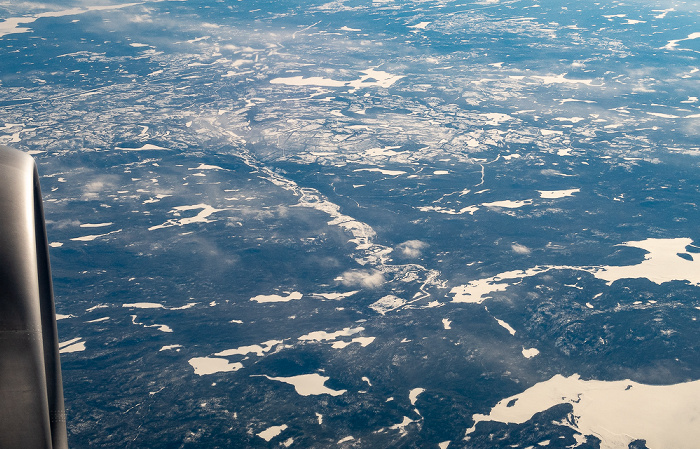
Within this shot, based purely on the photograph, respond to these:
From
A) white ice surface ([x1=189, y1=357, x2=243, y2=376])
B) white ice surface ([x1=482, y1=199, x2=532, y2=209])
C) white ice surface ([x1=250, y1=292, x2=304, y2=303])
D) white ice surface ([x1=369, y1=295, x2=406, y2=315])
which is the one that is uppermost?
white ice surface ([x1=189, y1=357, x2=243, y2=376])

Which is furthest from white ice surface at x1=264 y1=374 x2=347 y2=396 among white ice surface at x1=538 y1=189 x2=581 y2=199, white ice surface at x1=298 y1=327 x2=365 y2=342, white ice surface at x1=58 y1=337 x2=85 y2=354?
white ice surface at x1=538 y1=189 x2=581 y2=199

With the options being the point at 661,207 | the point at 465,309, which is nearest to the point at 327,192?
the point at 465,309

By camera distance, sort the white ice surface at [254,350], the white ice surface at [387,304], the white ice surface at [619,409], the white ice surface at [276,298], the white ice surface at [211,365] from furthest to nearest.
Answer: the white ice surface at [276,298], the white ice surface at [387,304], the white ice surface at [254,350], the white ice surface at [211,365], the white ice surface at [619,409]

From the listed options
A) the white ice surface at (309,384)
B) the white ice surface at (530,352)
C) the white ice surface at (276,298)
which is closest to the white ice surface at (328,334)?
the white ice surface at (309,384)

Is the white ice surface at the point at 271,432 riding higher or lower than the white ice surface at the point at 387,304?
lower

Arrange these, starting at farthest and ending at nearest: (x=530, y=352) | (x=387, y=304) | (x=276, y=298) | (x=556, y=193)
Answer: (x=556, y=193) < (x=276, y=298) < (x=387, y=304) < (x=530, y=352)

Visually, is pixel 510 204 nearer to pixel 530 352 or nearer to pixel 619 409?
pixel 530 352

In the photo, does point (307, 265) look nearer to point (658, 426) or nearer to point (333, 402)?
point (333, 402)

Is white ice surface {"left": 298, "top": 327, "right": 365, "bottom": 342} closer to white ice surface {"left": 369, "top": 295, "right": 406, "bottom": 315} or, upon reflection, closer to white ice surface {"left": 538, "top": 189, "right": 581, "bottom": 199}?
white ice surface {"left": 369, "top": 295, "right": 406, "bottom": 315}

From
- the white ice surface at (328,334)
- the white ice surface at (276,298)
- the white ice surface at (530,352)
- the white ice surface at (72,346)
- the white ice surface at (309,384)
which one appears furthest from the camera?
the white ice surface at (276,298)

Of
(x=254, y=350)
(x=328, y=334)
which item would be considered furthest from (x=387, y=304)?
(x=254, y=350)

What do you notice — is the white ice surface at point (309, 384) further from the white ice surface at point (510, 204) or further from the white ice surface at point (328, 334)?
the white ice surface at point (510, 204)
